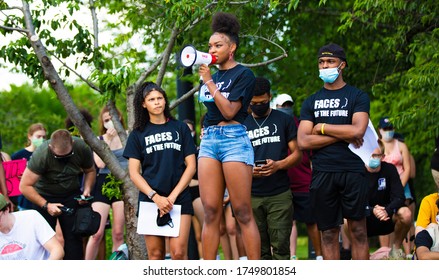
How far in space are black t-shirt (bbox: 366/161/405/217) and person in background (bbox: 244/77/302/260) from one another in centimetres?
119

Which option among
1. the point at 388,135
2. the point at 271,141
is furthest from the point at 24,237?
the point at 388,135

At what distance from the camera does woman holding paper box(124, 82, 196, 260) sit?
867 centimetres

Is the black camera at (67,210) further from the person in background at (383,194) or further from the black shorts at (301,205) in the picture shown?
the person in background at (383,194)

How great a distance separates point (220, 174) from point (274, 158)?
1.96 m

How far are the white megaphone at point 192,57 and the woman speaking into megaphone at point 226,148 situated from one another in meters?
0.06

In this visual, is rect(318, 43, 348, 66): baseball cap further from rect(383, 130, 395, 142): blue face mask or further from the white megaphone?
rect(383, 130, 395, 142): blue face mask

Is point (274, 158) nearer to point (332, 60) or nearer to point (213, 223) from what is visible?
point (332, 60)

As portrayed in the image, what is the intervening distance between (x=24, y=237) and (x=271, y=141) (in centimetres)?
251

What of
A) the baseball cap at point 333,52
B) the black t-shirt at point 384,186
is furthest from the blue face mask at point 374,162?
the baseball cap at point 333,52

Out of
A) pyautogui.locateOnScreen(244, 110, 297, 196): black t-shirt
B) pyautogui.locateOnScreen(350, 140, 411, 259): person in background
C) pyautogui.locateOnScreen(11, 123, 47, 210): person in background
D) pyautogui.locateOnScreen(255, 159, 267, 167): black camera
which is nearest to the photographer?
pyautogui.locateOnScreen(255, 159, 267, 167): black camera

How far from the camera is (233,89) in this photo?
7.66 m

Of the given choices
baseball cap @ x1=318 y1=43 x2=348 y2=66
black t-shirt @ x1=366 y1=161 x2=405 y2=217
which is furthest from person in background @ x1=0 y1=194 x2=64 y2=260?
black t-shirt @ x1=366 y1=161 x2=405 y2=217
